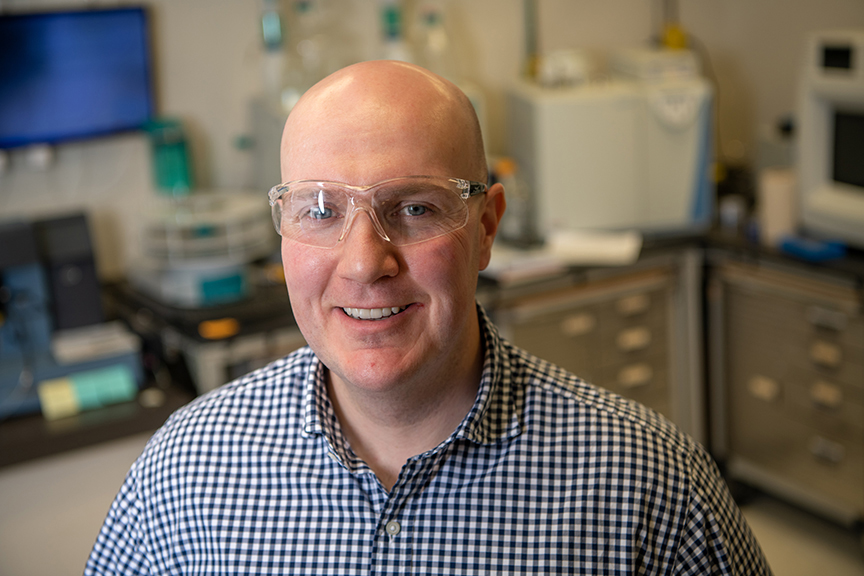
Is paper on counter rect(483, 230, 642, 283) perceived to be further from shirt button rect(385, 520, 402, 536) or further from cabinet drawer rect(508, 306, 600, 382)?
shirt button rect(385, 520, 402, 536)

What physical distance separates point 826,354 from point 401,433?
1.92m

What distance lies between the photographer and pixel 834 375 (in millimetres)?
2529

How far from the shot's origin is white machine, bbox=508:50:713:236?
9.09ft

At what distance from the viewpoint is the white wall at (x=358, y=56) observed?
2602 mm

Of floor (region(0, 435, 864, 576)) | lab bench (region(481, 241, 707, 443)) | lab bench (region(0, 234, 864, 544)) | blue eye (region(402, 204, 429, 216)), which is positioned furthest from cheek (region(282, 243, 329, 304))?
lab bench (region(481, 241, 707, 443))

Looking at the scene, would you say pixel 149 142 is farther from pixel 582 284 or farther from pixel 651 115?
pixel 651 115

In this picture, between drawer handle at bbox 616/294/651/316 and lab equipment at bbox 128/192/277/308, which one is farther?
drawer handle at bbox 616/294/651/316

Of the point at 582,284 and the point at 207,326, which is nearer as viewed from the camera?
the point at 207,326

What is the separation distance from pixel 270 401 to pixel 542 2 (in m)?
2.60

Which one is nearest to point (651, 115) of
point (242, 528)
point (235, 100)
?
point (235, 100)

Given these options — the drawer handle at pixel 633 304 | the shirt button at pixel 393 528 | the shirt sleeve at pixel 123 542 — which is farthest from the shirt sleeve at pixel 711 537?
the drawer handle at pixel 633 304

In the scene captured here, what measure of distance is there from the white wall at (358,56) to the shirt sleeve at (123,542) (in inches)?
66.4

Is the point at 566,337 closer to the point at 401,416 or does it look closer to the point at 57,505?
the point at 57,505

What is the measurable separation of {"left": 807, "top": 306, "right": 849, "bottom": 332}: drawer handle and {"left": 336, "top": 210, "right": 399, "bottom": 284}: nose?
1.96 meters
